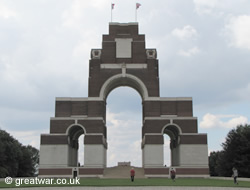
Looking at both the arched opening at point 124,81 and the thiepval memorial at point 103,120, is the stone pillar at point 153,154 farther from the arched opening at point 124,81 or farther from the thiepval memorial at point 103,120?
the arched opening at point 124,81

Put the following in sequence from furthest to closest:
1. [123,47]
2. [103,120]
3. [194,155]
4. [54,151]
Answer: [123,47], [103,120], [54,151], [194,155]

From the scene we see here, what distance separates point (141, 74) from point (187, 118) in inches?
361

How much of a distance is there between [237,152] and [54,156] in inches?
1098

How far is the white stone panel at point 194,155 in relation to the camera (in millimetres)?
45562

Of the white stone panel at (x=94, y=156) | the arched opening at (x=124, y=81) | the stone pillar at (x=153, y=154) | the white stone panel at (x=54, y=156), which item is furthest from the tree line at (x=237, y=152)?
the white stone panel at (x=54, y=156)

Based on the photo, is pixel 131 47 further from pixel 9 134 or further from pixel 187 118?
pixel 9 134

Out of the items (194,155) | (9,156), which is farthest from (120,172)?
(9,156)

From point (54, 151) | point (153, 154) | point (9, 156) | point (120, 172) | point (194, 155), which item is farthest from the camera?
point (9, 156)

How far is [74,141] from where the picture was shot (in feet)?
173

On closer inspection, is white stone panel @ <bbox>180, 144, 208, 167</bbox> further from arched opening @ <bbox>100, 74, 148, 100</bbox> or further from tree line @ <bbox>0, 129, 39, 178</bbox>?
tree line @ <bbox>0, 129, 39, 178</bbox>

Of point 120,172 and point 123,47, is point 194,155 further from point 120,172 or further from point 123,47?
point 123,47

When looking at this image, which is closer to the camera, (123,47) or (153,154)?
(153,154)

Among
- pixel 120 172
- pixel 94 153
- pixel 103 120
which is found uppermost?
pixel 103 120

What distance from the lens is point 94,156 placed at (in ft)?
150
